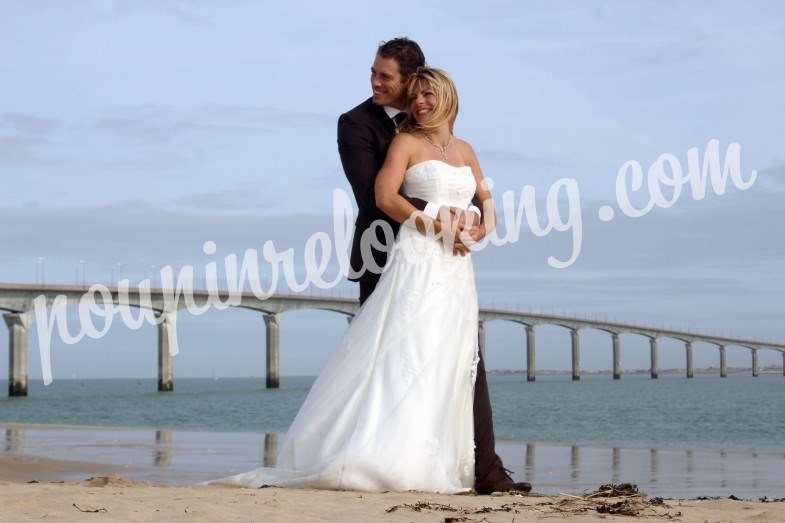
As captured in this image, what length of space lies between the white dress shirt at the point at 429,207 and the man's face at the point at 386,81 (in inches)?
3.1

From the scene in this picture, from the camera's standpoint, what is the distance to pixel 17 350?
55.0m

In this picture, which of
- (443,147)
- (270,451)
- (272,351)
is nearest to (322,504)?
(443,147)

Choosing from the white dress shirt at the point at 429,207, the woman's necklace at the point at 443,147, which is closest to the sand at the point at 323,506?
the white dress shirt at the point at 429,207

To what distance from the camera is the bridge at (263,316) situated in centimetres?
5362

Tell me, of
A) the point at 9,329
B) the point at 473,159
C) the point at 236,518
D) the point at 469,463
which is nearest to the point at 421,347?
the point at 469,463

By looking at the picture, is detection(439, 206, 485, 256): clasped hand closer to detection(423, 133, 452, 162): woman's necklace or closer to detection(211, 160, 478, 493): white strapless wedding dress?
detection(211, 160, 478, 493): white strapless wedding dress

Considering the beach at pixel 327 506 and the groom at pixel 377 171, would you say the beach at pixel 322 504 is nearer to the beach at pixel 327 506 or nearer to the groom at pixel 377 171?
the beach at pixel 327 506

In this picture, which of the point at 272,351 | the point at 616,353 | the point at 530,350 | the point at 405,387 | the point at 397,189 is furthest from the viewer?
the point at 616,353

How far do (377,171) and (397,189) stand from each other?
0.22 metres

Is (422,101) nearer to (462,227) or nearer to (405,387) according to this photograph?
(462,227)

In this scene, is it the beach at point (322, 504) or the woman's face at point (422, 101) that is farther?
the woman's face at point (422, 101)

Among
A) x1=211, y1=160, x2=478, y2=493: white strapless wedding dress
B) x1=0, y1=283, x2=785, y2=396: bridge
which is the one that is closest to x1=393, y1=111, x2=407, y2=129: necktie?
x1=211, y1=160, x2=478, y2=493: white strapless wedding dress

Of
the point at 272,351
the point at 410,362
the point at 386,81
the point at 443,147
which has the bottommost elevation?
the point at 272,351

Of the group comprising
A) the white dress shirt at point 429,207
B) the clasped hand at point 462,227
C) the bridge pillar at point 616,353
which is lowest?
the bridge pillar at point 616,353
